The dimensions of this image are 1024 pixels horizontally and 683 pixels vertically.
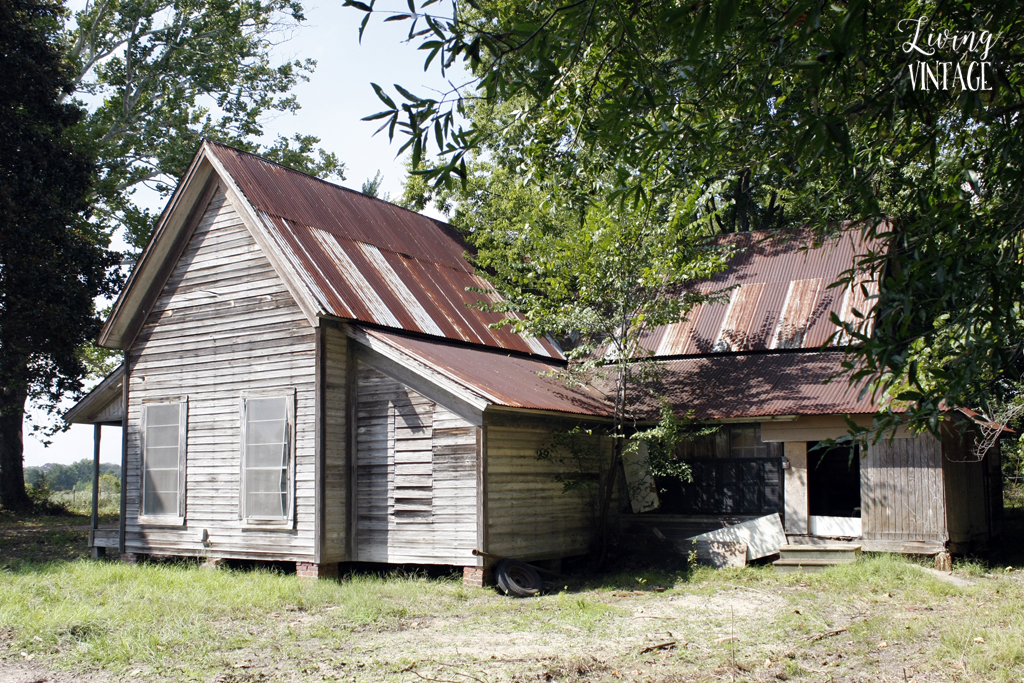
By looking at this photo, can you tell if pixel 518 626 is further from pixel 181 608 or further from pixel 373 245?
pixel 373 245

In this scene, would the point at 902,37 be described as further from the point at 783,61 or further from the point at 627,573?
the point at 627,573

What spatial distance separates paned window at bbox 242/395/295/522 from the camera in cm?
1473

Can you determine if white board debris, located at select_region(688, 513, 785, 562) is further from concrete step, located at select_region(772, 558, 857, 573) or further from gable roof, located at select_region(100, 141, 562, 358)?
gable roof, located at select_region(100, 141, 562, 358)

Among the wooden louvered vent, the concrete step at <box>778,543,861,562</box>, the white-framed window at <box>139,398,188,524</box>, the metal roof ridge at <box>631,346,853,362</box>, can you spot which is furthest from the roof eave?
the concrete step at <box>778,543,861,562</box>

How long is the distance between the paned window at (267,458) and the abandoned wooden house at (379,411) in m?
0.04

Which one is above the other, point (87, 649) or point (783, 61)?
point (783, 61)

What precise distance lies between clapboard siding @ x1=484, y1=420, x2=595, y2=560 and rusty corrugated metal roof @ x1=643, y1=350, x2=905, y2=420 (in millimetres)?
2401

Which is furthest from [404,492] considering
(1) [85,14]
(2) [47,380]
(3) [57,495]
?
(3) [57,495]

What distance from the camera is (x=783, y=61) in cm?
650

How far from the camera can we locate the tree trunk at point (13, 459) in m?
27.2

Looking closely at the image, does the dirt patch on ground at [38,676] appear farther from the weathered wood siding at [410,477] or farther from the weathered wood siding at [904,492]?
the weathered wood siding at [904,492]

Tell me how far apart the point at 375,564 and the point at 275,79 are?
79.7 feet

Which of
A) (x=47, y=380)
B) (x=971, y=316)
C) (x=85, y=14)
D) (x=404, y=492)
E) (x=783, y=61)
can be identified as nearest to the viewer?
(x=971, y=316)

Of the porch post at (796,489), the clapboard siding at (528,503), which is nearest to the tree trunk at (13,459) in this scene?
the clapboard siding at (528,503)
